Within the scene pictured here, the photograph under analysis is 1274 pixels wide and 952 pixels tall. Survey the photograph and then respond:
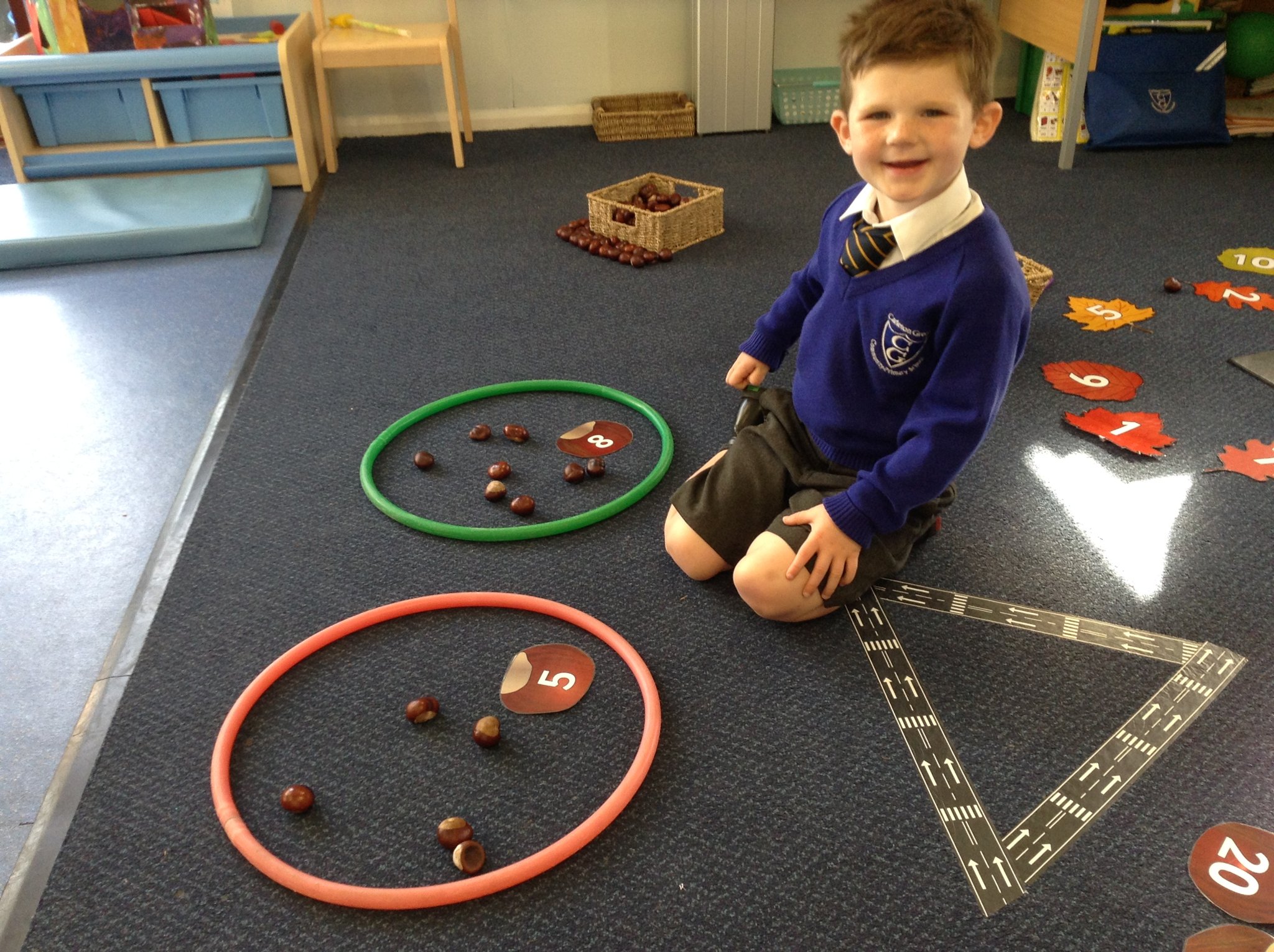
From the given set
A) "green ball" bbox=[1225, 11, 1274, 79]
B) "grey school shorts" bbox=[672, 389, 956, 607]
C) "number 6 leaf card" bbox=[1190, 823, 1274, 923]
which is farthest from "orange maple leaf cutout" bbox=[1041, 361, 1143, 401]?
"green ball" bbox=[1225, 11, 1274, 79]

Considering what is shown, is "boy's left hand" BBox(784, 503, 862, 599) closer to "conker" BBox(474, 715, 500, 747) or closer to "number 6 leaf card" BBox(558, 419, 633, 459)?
"conker" BBox(474, 715, 500, 747)

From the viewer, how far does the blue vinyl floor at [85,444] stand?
1485 millimetres

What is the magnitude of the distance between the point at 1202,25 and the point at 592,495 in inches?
126

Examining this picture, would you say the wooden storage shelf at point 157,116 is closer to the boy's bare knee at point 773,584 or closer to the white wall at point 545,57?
the white wall at point 545,57

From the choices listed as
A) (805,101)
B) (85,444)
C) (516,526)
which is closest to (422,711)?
(516,526)

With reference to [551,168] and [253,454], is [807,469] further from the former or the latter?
[551,168]

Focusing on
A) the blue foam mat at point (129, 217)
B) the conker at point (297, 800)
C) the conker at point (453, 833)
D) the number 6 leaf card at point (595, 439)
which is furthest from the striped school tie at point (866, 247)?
the blue foam mat at point (129, 217)

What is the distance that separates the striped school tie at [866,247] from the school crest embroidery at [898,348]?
0.08 meters

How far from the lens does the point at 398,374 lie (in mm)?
2291

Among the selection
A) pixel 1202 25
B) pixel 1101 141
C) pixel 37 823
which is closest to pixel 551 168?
pixel 1101 141

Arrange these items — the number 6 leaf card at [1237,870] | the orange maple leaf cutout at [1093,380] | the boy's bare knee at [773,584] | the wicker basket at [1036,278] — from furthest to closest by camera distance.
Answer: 1. the wicker basket at [1036,278]
2. the orange maple leaf cutout at [1093,380]
3. the boy's bare knee at [773,584]
4. the number 6 leaf card at [1237,870]

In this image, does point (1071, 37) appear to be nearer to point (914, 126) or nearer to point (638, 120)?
point (638, 120)

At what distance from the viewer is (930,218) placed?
4.34 feet

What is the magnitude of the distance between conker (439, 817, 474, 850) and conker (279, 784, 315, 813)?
7.3 inches
